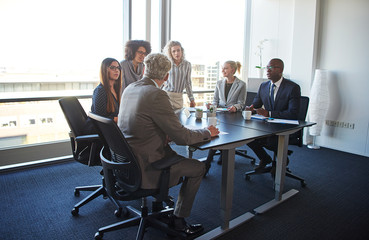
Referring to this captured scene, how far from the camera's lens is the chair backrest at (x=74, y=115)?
2.44m

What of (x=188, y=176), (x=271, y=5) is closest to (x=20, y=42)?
(x=188, y=176)

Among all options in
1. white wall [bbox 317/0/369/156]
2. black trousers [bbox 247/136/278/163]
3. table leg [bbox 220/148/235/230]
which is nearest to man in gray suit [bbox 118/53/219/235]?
table leg [bbox 220/148/235/230]

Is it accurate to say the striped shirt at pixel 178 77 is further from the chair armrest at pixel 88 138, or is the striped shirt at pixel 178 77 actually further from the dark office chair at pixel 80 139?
the chair armrest at pixel 88 138

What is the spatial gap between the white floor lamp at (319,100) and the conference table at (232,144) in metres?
2.09

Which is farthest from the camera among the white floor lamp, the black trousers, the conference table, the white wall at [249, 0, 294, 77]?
the white wall at [249, 0, 294, 77]

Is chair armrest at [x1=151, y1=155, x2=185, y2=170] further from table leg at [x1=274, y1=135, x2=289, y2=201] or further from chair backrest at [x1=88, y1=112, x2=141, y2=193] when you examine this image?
table leg at [x1=274, y1=135, x2=289, y2=201]

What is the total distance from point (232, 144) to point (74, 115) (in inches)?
54.6

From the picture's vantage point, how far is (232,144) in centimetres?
213

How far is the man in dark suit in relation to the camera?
10.6 feet

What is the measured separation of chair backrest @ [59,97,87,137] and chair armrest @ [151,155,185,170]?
97cm

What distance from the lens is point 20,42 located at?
11.9 ft

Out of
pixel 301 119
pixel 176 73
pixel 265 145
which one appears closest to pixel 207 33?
pixel 176 73

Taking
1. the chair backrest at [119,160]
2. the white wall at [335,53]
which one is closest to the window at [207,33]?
the white wall at [335,53]

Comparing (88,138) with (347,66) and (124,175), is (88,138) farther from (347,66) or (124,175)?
(347,66)
